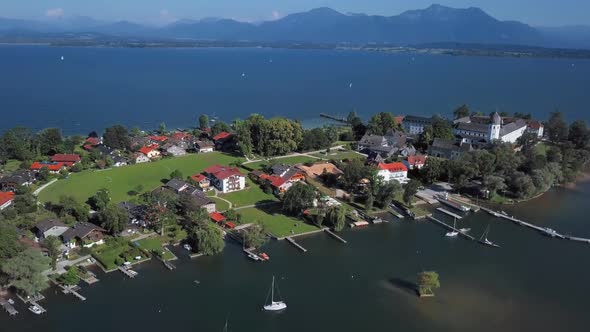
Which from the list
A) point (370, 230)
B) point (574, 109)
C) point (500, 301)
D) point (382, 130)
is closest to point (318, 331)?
point (500, 301)

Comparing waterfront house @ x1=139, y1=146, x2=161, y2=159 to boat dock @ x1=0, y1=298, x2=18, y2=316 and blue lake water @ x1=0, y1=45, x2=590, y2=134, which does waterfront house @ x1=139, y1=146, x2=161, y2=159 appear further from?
boat dock @ x1=0, y1=298, x2=18, y2=316

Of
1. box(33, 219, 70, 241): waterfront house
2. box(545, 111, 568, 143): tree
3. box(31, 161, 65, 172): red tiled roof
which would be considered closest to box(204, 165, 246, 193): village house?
box(33, 219, 70, 241): waterfront house

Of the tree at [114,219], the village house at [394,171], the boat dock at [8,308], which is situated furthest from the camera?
the village house at [394,171]

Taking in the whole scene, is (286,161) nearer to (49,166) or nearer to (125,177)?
(125,177)

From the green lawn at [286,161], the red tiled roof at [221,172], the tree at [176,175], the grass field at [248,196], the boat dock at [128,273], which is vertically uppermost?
the red tiled roof at [221,172]

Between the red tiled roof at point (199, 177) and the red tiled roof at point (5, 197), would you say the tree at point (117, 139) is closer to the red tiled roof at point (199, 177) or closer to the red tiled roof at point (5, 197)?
the red tiled roof at point (199, 177)

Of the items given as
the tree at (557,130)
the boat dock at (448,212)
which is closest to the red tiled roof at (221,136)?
the boat dock at (448,212)

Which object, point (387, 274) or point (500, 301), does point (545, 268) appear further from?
point (387, 274)

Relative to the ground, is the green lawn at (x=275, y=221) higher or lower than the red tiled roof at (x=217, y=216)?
lower
